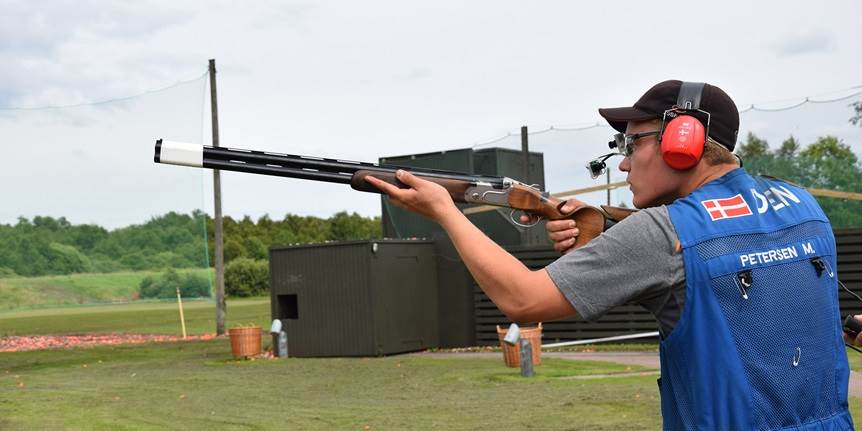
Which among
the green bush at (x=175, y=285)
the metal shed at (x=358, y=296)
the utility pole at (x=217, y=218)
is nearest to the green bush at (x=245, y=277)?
the green bush at (x=175, y=285)

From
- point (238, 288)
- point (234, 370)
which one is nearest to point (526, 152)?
point (234, 370)

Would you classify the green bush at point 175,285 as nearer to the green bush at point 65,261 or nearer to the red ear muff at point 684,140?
the green bush at point 65,261

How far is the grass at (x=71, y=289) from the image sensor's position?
103ft

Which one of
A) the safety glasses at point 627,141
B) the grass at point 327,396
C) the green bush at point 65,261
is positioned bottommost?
the grass at point 327,396

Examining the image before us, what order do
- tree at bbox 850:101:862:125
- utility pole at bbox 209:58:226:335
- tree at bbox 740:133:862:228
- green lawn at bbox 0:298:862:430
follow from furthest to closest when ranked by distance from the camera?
utility pole at bbox 209:58:226:335, tree at bbox 850:101:862:125, tree at bbox 740:133:862:228, green lawn at bbox 0:298:862:430

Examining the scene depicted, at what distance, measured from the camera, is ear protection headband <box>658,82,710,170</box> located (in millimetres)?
2717

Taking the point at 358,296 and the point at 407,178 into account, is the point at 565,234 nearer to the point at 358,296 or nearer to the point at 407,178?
the point at 407,178

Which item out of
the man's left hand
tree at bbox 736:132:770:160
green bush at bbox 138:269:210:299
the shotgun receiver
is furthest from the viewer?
green bush at bbox 138:269:210:299

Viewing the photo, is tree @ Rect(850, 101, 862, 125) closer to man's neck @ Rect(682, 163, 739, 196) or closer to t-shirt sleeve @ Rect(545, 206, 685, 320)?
man's neck @ Rect(682, 163, 739, 196)

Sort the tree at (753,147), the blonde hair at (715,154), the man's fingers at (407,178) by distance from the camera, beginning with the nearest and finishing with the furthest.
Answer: the blonde hair at (715,154) → the man's fingers at (407,178) → the tree at (753,147)

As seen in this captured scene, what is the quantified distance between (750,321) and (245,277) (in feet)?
187

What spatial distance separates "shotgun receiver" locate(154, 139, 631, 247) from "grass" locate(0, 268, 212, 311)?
28891 mm

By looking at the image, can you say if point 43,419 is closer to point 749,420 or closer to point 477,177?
point 477,177

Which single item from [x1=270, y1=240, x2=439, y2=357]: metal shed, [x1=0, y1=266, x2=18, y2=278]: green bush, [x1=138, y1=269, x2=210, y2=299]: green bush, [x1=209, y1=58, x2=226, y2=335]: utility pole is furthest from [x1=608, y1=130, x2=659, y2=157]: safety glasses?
[x1=0, y1=266, x2=18, y2=278]: green bush
